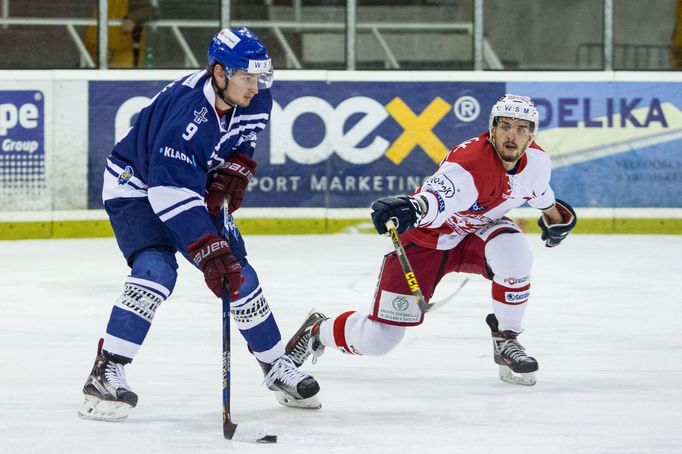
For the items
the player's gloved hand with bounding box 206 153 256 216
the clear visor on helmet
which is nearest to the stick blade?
the player's gloved hand with bounding box 206 153 256 216

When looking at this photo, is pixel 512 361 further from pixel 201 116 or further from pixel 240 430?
pixel 201 116

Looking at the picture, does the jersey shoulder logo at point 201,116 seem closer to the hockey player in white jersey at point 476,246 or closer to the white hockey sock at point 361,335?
the hockey player in white jersey at point 476,246

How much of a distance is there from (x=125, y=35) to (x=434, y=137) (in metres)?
2.10

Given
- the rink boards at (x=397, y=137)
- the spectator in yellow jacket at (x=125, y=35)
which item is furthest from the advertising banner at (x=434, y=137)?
the spectator in yellow jacket at (x=125, y=35)

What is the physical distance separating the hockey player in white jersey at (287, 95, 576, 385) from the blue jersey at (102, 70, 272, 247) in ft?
1.97

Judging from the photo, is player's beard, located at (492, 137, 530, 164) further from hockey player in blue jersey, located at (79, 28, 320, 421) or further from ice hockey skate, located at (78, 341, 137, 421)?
ice hockey skate, located at (78, 341, 137, 421)

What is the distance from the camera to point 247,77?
145 inches

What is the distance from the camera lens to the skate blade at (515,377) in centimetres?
422

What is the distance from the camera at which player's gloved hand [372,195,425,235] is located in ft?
12.4

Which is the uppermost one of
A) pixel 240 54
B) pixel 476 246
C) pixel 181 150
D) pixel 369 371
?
pixel 240 54

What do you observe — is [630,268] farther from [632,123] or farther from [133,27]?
[133,27]

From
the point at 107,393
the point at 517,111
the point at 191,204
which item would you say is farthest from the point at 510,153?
the point at 107,393

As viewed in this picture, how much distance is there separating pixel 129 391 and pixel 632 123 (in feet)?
19.5

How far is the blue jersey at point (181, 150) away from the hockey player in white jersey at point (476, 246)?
601 millimetres
